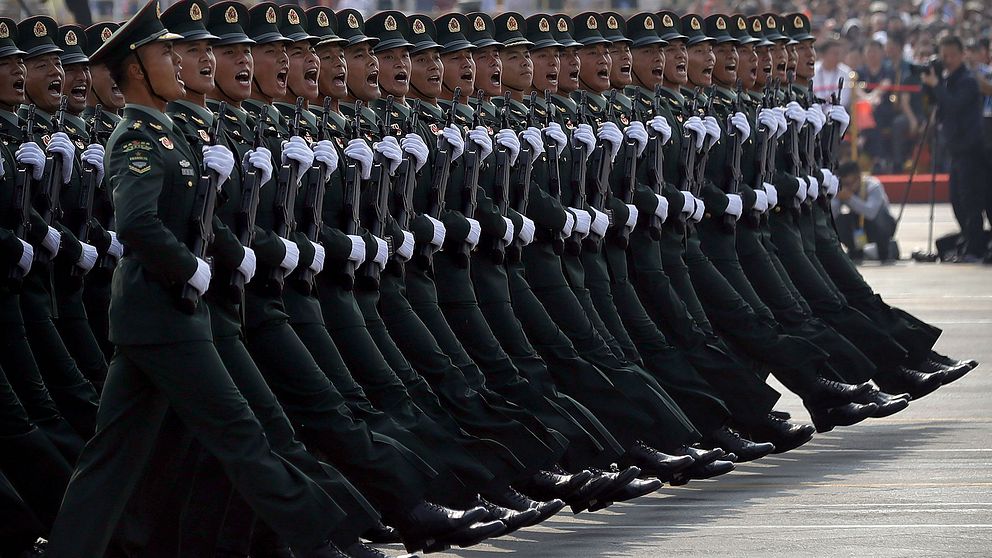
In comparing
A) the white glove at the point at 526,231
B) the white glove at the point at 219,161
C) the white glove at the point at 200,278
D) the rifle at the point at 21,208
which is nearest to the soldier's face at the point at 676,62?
the white glove at the point at 526,231

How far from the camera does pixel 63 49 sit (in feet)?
27.7

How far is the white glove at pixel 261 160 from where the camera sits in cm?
690

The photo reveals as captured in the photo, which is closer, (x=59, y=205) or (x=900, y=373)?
(x=59, y=205)

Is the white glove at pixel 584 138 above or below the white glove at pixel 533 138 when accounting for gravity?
below

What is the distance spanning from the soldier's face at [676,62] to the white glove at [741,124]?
0.29 metres

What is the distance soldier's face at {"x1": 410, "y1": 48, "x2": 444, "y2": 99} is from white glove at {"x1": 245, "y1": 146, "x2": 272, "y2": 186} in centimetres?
182

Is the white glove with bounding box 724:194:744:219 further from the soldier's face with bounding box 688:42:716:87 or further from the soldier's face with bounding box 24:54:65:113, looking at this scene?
the soldier's face with bounding box 24:54:65:113

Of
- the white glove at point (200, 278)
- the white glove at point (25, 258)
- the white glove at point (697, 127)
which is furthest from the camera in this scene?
the white glove at point (697, 127)

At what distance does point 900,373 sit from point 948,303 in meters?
5.24

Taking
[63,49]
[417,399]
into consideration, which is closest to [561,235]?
[417,399]

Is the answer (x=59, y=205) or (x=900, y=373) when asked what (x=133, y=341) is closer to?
(x=59, y=205)

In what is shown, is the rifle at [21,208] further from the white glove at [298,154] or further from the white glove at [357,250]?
the white glove at [357,250]

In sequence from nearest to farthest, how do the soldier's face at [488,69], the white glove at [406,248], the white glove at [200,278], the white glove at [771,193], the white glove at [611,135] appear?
the white glove at [200,278] < the white glove at [406,248] < the soldier's face at [488,69] < the white glove at [611,135] < the white glove at [771,193]

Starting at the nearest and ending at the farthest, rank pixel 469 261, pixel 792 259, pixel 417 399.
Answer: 1. pixel 417 399
2. pixel 469 261
3. pixel 792 259
